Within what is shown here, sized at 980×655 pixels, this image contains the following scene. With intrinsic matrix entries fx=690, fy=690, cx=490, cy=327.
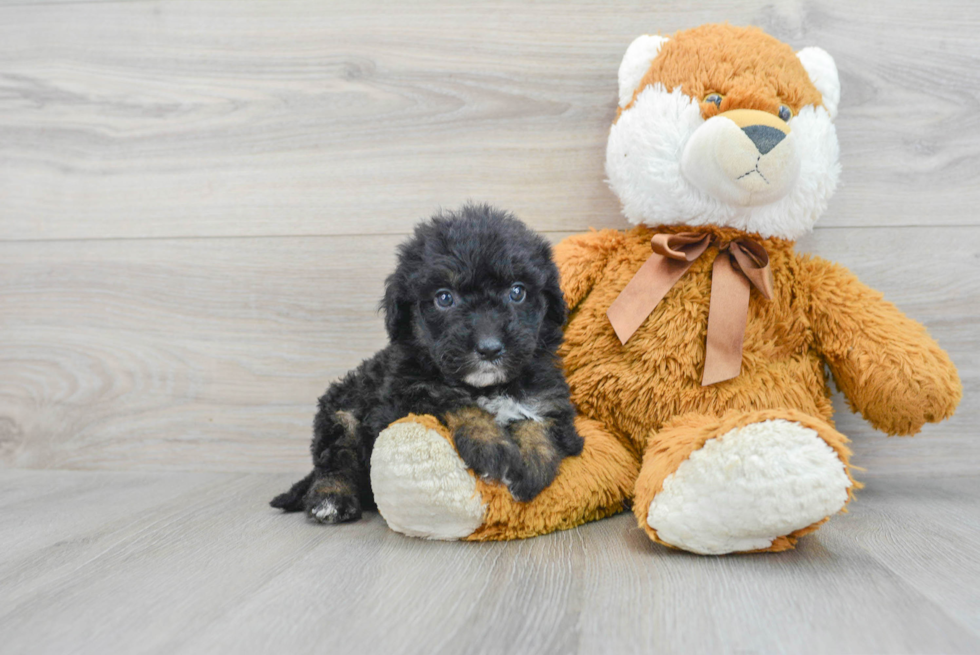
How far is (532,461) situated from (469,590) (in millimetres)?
278

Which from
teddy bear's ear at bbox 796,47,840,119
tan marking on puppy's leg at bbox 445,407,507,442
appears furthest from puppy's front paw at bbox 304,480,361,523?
teddy bear's ear at bbox 796,47,840,119

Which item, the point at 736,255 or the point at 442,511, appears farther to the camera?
the point at 736,255

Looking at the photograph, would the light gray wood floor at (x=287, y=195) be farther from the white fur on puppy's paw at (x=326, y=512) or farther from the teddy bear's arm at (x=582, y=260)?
the teddy bear's arm at (x=582, y=260)

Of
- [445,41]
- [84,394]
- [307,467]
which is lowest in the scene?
[307,467]

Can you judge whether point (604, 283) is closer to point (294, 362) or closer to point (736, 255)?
point (736, 255)

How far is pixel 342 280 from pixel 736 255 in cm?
104

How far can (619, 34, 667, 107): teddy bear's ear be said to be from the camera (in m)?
1.56

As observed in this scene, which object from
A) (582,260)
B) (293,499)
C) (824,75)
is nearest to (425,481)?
(293,499)

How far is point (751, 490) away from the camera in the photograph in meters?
1.11

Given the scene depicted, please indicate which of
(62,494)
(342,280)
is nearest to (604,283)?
(342,280)

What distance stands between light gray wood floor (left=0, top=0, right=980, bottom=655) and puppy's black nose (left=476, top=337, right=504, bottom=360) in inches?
20.4

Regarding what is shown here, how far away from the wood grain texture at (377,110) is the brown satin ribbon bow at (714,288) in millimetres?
401

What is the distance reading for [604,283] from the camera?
1562 mm

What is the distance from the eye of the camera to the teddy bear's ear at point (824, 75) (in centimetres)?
156
